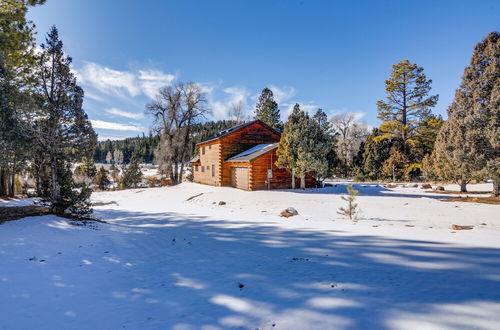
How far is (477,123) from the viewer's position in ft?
49.3

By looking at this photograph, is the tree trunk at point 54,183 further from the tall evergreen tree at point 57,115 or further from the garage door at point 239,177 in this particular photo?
the garage door at point 239,177

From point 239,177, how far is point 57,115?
643 inches

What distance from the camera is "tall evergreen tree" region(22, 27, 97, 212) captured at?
36.1 feet

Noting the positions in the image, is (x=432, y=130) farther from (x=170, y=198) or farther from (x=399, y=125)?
(x=170, y=198)

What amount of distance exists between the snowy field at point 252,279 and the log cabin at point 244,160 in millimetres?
14069

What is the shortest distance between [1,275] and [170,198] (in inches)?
754

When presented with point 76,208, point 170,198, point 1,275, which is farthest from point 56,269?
point 170,198

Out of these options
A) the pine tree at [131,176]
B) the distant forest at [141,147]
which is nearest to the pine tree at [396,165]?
the pine tree at [131,176]

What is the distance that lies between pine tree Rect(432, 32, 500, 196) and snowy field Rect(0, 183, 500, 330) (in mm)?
10756

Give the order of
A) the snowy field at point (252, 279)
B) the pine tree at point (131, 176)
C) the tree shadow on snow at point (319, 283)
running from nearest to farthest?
the tree shadow on snow at point (319, 283) → the snowy field at point (252, 279) → the pine tree at point (131, 176)

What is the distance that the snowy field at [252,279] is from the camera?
3461 millimetres

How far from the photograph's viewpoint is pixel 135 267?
5.82 meters

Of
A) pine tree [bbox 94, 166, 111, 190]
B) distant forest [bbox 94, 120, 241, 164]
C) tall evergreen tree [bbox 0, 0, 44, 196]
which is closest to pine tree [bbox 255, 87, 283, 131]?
pine tree [bbox 94, 166, 111, 190]

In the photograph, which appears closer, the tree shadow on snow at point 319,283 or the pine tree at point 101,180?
the tree shadow on snow at point 319,283
